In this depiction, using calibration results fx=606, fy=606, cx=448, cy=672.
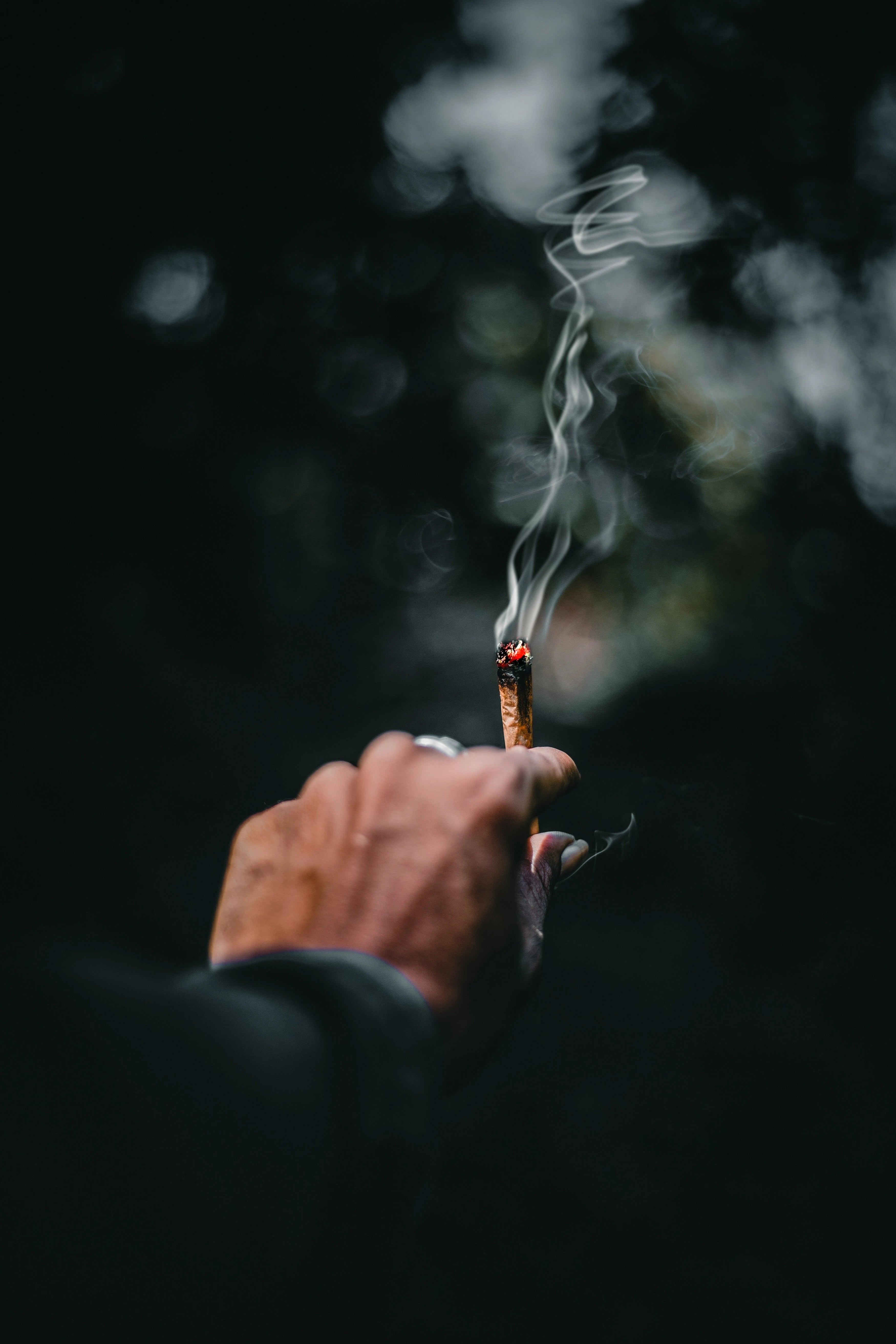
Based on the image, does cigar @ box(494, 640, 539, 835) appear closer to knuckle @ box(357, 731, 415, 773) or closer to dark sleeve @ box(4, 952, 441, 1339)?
knuckle @ box(357, 731, 415, 773)

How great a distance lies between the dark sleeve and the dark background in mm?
1868

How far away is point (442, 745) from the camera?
1.09m

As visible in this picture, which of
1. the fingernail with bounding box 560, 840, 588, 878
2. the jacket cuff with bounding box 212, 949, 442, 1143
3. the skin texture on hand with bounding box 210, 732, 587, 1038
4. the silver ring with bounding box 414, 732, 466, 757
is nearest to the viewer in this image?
the jacket cuff with bounding box 212, 949, 442, 1143

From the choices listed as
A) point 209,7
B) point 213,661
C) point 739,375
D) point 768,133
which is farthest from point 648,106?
point 213,661

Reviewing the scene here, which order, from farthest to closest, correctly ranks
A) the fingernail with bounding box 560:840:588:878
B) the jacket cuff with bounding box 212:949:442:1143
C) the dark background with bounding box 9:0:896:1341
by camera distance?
the dark background with bounding box 9:0:896:1341
the fingernail with bounding box 560:840:588:878
the jacket cuff with bounding box 212:949:442:1143

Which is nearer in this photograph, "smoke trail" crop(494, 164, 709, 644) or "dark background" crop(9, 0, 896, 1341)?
"dark background" crop(9, 0, 896, 1341)

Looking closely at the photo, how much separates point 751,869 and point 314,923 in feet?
7.39

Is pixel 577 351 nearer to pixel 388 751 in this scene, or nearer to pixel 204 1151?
pixel 388 751

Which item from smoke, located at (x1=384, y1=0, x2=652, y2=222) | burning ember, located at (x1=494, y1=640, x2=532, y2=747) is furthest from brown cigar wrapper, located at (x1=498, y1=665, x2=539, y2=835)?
smoke, located at (x1=384, y1=0, x2=652, y2=222)

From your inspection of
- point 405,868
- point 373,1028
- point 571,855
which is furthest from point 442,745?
point 373,1028

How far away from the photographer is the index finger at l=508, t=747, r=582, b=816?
952 mm

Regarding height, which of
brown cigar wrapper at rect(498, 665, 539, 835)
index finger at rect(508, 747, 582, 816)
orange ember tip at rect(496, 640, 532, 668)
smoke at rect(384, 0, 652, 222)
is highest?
smoke at rect(384, 0, 652, 222)

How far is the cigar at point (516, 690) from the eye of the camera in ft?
4.25

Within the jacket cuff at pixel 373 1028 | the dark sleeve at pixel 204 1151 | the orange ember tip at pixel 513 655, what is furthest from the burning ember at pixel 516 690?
the dark sleeve at pixel 204 1151
